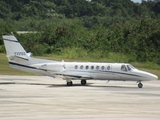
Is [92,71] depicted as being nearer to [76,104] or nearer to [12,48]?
[12,48]

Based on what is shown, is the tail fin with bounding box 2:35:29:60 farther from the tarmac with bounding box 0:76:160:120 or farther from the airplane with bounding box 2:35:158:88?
the tarmac with bounding box 0:76:160:120

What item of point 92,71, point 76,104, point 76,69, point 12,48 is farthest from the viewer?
point 12,48

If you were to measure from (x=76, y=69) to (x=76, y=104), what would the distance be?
1461 cm

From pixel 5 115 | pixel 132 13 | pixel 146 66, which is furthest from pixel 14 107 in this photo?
pixel 132 13

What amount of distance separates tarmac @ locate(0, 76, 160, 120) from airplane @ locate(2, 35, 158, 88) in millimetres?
3182

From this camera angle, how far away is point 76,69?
145 feet

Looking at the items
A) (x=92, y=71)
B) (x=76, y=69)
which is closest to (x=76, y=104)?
(x=92, y=71)

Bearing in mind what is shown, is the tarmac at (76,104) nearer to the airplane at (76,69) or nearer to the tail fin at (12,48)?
the airplane at (76,69)

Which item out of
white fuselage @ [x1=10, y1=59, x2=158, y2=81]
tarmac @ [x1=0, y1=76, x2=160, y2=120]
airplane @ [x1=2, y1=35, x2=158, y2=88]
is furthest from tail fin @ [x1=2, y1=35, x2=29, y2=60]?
tarmac @ [x1=0, y1=76, x2=160, y2=120]

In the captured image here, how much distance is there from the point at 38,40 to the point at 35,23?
42799mm

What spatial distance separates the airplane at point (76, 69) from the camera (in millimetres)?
43312

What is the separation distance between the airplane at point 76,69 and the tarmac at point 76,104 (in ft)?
10.4

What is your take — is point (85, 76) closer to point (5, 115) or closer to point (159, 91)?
point (159, 91)

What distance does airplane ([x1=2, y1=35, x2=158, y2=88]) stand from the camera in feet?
142
